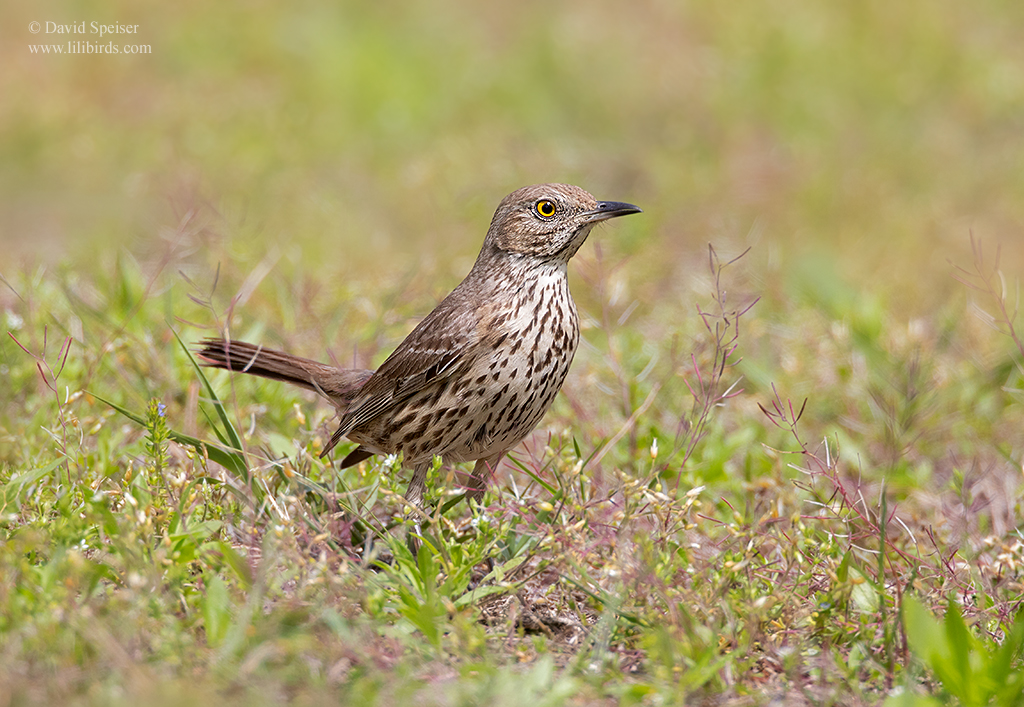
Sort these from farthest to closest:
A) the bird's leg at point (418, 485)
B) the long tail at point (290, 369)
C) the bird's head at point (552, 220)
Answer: the long tail at point (290, 369), the bird's head at point (552, 220), the bird's leg at point (418, 485)

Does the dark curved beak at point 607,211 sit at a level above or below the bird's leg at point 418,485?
above

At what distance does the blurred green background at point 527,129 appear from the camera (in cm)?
970

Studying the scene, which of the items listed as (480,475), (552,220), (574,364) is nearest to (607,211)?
(552,220)

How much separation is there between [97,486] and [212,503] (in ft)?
1.53

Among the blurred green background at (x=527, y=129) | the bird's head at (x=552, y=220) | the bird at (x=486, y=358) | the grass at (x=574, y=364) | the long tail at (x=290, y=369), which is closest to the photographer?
the grass at (x=574, y=364)

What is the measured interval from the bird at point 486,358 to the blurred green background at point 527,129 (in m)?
3.10

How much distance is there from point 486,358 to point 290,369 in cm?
121

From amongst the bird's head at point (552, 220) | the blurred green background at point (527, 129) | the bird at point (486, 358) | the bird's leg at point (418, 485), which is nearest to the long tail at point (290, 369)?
the bird at point (486, 358)

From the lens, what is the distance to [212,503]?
Result: 4.21 meters

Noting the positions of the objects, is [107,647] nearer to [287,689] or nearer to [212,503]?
[287,689]

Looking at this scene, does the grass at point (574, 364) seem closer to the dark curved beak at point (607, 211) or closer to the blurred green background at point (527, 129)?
the blurred green background at point (527, 129)

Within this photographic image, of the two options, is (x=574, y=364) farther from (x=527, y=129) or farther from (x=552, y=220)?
(x=527, y=129)

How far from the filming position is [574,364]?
22.2ft

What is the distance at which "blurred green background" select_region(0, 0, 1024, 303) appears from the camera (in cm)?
970
